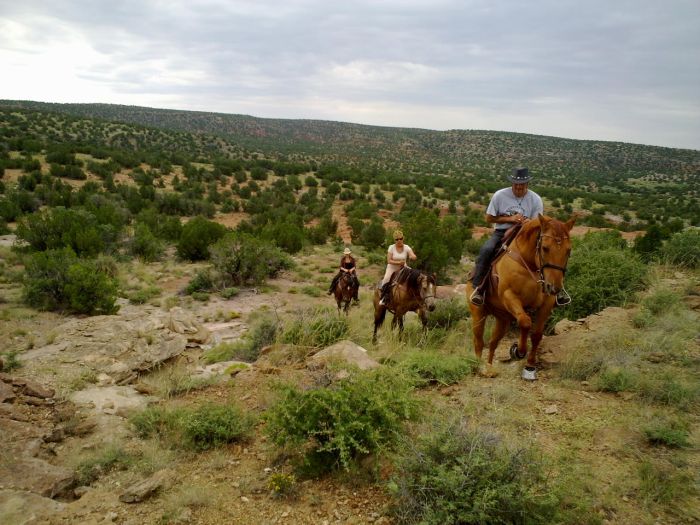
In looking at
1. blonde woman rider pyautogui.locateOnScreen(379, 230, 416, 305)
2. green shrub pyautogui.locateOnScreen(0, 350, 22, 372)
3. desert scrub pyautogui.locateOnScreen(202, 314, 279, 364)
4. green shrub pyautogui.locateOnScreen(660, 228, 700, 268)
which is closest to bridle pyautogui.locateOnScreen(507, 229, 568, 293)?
blonde woman rider pyautogui.locateOnScreen(379, 230, 416, 305)

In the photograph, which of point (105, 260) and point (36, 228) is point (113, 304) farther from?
point (36, 228)

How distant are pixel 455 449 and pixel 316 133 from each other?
406 ft

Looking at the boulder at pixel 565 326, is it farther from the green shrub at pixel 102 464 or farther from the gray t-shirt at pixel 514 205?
the green shrub at pixel 102 464

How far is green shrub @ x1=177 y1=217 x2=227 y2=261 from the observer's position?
19031 millimetres

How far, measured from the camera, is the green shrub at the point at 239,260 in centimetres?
1623

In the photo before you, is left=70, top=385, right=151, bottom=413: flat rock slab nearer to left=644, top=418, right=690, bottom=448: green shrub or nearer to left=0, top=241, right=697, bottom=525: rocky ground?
left=0, top=241, right=697, bottom=525: rocky ground

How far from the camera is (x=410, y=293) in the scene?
332 inches

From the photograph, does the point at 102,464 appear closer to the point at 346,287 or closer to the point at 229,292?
the point at 346,287

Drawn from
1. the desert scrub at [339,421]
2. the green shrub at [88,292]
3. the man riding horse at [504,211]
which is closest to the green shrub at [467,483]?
the desert scrub at [339,421]

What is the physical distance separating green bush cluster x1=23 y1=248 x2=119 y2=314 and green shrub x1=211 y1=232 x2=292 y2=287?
4.54 m

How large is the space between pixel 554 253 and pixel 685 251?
26.1ft

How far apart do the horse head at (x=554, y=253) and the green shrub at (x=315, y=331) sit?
13.2 feet

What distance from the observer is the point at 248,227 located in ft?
81.1

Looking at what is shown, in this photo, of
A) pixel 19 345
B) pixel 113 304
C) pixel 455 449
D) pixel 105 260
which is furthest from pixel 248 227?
pixel 455 449
